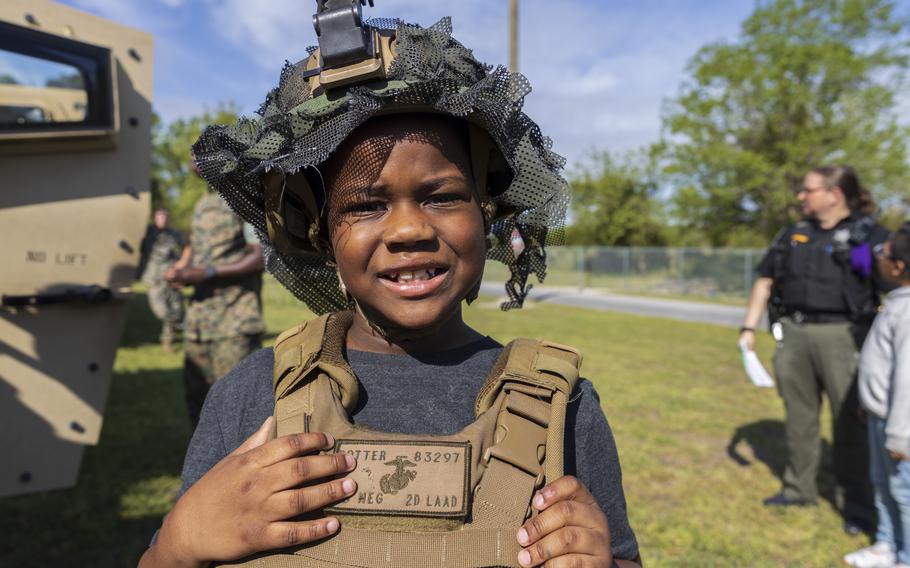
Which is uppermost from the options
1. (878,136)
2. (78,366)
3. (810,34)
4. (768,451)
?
(810,34)

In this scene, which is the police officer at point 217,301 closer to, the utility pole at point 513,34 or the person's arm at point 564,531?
the person's arm at point 564,531

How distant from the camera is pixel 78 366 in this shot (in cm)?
308

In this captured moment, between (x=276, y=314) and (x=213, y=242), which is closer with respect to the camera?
(x=213, y=242)

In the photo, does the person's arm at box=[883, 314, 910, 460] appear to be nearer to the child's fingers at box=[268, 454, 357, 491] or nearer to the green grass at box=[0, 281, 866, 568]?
the green grass at box=[0, 281, 866, 568]

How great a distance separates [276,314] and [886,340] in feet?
43.4

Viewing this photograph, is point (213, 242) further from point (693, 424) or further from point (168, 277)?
point (693, 424)

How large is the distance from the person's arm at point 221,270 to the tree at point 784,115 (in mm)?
24254

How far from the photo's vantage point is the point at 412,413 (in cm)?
125

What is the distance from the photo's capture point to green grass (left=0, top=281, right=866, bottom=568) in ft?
12.0

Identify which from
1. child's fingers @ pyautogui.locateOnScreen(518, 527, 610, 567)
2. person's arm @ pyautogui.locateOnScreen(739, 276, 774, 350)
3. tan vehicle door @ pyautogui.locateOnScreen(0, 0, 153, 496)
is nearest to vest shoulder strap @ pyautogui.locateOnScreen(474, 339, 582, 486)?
child's fingers @ pyautogui.locateOnScreen(518, 527, 610, 567)

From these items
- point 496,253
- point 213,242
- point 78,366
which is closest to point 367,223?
point 496,253

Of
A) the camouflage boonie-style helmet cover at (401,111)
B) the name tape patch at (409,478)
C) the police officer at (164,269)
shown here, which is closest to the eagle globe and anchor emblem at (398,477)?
the name tape patch at (409,478)

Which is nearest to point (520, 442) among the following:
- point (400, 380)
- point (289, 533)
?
point (400, 380)

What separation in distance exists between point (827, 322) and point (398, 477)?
394 centimetres
